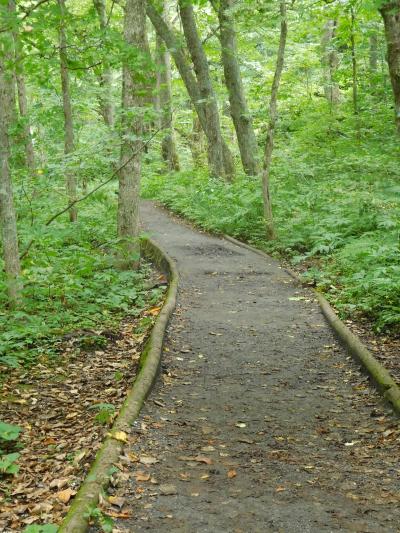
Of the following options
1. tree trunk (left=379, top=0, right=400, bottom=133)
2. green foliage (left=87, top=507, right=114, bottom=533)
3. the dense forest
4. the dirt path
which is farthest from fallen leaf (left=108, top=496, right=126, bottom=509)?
tree trunk (left=379, top=0, right=400, bottom=133)

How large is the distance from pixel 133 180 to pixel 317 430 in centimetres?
702

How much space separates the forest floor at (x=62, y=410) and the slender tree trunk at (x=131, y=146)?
6.87ft

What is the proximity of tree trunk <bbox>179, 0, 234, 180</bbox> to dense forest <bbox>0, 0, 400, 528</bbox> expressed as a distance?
51 mm

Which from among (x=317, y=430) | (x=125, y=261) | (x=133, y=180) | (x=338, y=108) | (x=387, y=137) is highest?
(x=338, y=108)

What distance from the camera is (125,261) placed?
11.4 m

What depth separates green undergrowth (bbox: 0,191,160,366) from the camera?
24.2 feet

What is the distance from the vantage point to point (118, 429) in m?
4.80

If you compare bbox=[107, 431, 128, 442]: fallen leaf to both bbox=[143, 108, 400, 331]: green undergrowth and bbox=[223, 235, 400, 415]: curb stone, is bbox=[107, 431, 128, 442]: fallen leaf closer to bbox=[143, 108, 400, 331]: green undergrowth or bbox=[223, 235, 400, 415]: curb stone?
bbox=[223, 235, 400, 415]: curb stone

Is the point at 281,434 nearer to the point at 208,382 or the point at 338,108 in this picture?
the point at 208,382

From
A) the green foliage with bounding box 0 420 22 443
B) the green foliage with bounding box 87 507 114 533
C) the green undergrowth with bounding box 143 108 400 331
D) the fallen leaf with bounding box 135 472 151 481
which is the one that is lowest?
the fallen leaf with bounding box 135 472 151 481

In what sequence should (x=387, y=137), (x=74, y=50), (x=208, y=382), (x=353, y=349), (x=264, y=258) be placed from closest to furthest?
(x=208, y=382) < (x=353, y=349) < (x=74, y=50) < (x=264, y=258) < (x=387, y=137)

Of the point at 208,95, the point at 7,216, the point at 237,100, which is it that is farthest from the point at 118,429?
the point at 208,95

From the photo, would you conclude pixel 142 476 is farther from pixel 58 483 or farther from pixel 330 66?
pixel 330 66

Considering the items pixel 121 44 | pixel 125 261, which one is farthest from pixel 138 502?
pixel 125 261
